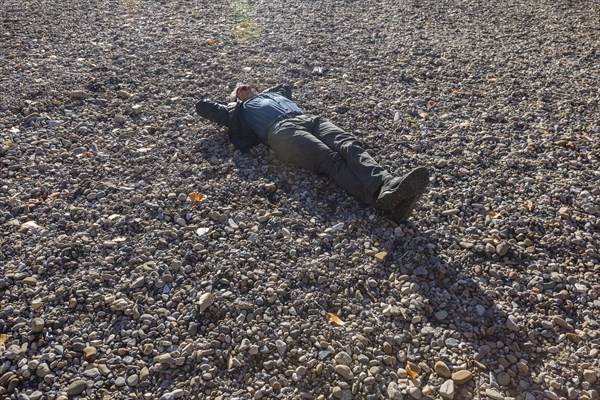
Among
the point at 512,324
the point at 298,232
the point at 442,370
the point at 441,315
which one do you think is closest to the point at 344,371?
the point at 442,370

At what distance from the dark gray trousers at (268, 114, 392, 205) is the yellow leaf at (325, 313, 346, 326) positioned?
1211 mm

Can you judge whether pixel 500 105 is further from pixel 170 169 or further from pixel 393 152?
pixel 170 169

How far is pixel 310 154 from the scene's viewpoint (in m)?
5.03

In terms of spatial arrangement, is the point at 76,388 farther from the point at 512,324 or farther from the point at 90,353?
the point at 512,324

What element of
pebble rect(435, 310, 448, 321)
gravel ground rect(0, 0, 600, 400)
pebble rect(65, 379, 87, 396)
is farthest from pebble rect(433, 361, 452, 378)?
pebble rect(65, 379, 87, 396)

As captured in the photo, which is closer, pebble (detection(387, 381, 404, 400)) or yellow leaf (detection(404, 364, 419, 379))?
pebble (detection(387, 381, 404, 400))

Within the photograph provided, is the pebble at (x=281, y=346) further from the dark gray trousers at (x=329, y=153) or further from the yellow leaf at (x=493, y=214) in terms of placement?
the yellow leaf at (x=493, y=214)

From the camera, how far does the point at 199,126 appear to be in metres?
6.03

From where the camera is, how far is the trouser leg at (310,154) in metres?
4.72

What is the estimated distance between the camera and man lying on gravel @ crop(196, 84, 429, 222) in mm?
4364

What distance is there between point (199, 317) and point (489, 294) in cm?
212

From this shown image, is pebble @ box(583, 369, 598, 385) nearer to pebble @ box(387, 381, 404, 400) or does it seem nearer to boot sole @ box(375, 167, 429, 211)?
pebble @ box(387, 381, 404, 400)

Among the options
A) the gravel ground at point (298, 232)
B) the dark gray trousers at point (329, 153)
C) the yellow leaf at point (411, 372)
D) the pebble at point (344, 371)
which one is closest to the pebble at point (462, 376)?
the gravel ground at point (298, 232)

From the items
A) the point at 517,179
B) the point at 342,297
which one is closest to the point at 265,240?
the point at 342,297
